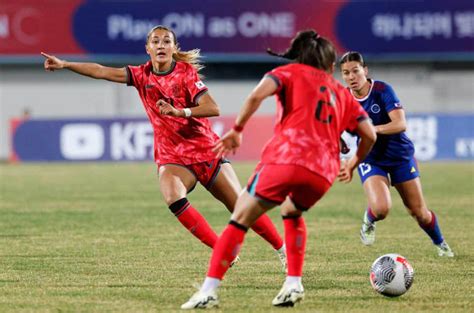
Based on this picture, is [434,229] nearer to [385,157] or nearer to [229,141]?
[385,157]

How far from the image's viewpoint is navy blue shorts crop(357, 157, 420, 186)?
31.9 ft

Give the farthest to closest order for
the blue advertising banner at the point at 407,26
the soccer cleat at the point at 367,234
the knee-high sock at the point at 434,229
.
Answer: the blue advertising banner at the point at 407,26 → the soccer cleat at the point at 367,234 → the knee-high sock at the point at 434,229

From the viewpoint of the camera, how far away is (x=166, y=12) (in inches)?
1276

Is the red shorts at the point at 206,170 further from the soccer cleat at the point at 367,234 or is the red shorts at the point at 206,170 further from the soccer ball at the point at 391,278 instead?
the soccer cleat at the point at 367,234

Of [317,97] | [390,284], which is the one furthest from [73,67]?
[390,284]

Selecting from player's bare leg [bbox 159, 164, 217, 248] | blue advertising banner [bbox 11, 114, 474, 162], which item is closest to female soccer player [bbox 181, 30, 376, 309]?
player's bare leg [bbox 159, 164, 217, 248]

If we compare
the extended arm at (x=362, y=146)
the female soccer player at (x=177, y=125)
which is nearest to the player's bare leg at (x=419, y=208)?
the female soccer player at (x=177, y=125)

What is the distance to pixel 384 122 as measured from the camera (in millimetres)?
9602

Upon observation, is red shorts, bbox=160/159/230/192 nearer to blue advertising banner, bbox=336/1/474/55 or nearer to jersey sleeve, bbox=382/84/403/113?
jersey sleeve, bbox=382/84/403/113

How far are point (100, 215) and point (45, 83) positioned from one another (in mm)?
22359

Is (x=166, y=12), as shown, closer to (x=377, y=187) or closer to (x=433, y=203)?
(x=433, y=203)

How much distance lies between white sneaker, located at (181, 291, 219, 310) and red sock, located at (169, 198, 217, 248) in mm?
1784

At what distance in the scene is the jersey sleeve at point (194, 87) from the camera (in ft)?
27.4

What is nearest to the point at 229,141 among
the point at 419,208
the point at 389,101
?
the point at 389,101
